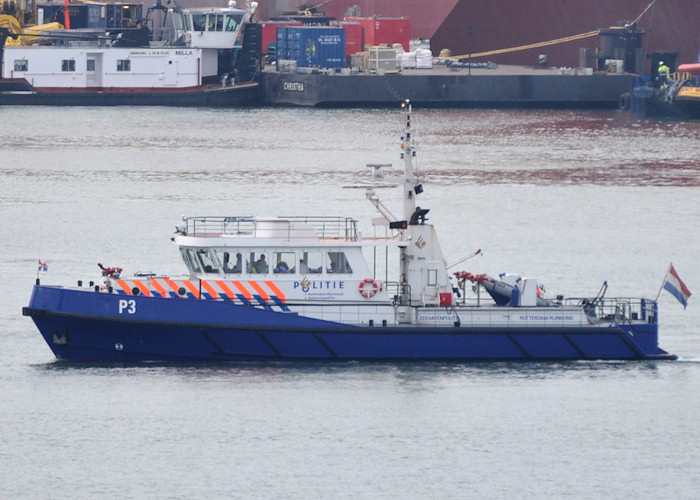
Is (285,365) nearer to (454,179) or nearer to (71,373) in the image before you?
(71,373)

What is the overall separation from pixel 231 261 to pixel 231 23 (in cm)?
7251

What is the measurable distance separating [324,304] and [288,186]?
31071 mm

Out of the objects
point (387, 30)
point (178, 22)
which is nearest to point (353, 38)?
point (387, 30)

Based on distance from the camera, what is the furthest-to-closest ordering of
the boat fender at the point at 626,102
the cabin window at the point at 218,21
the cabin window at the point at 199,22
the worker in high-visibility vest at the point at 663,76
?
the cabin window at the point at 218,21 → the cabin window at the point at 199,22 → the boat fender at the point at 626,102 → the worker in high-visibility vest at the point at 663,76

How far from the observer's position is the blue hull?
2898 cm

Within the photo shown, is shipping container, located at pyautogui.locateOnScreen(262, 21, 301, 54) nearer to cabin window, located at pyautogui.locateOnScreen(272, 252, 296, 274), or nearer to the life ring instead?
cabin window, located at pyautogui.locateOnScreen(272, 252, 296, 274)

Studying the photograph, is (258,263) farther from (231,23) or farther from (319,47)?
(231,23)

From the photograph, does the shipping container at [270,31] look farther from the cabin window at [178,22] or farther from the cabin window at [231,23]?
the cabin window at [178,22]

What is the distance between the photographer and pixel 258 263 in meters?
29.4

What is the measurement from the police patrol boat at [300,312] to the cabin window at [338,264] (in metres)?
0.02

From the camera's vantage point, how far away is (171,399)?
28.0 metres

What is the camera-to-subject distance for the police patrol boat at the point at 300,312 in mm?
29062

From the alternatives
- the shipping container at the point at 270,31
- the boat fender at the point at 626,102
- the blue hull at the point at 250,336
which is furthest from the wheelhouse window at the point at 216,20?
the blue hull at the point at 250,336

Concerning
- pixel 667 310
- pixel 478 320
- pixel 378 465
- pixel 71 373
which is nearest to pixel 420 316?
pixel 478 320
